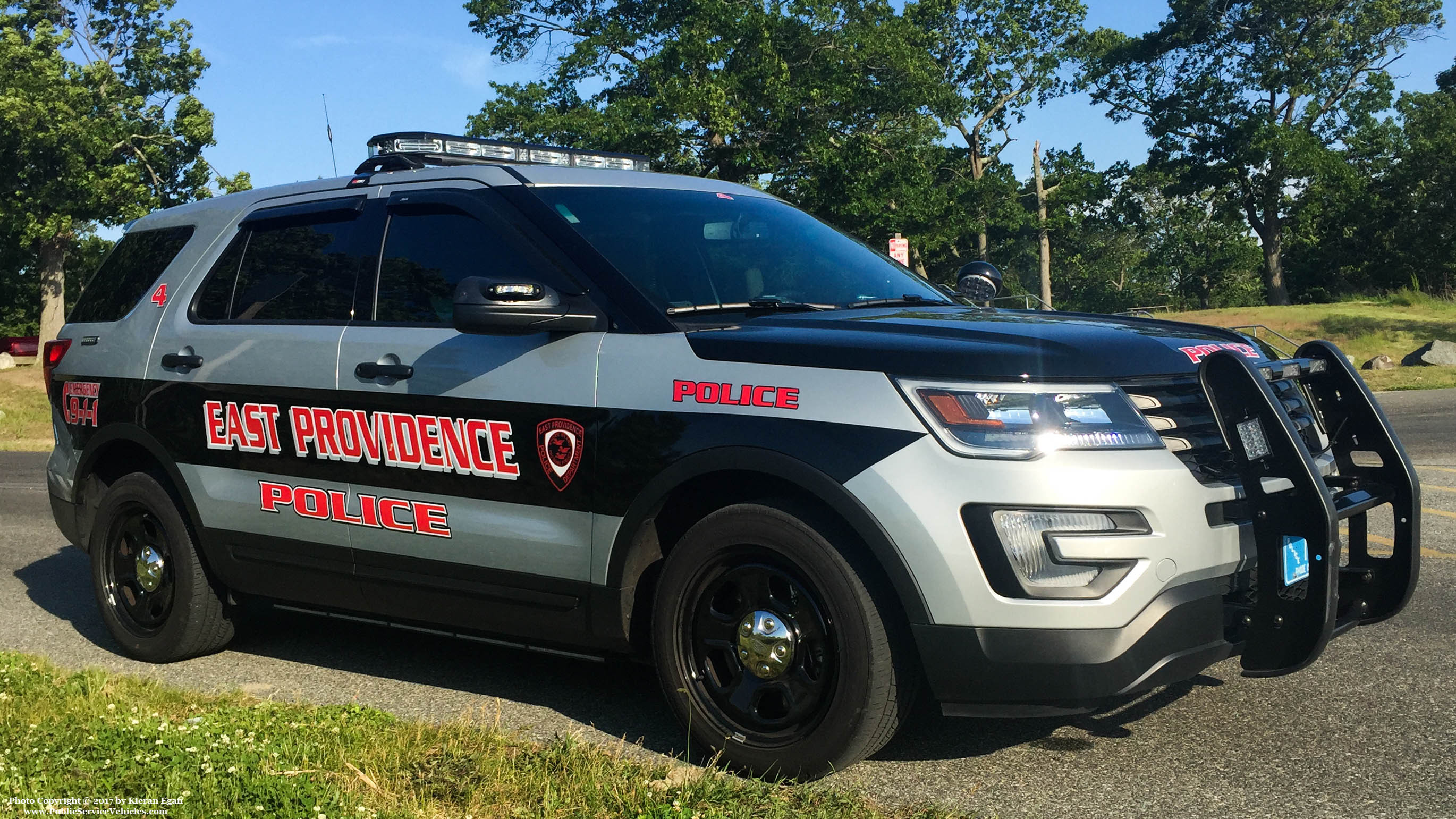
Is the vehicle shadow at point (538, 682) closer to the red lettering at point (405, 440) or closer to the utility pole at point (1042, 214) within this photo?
the red lettering at point (405, 440)

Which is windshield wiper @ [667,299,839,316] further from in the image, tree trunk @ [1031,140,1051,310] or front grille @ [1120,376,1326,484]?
tree trunk @ [1031,140,1051,310]

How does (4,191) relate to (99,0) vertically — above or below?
below

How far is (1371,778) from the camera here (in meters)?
3.75

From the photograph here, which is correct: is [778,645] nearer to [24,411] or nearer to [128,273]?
[128,273]

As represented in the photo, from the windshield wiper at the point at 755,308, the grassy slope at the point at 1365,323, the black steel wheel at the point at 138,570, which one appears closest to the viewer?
the windshield wiper at the point at 755,308

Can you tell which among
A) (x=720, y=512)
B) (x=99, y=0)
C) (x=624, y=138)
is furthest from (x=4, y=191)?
(x=720, y=512)

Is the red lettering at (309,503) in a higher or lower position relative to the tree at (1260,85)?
lower

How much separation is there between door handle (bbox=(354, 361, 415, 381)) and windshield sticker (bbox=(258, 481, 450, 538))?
0.43m

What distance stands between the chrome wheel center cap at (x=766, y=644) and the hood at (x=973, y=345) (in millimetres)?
746

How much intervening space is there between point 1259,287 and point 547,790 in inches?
2754

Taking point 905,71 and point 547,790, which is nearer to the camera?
point 547,790

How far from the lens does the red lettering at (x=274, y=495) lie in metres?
5.03

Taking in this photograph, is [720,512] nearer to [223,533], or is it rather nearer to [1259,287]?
[223,533]

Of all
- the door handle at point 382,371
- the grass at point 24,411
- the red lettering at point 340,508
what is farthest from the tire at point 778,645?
the grass at point 24,411
